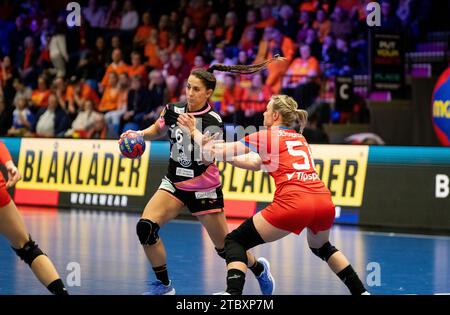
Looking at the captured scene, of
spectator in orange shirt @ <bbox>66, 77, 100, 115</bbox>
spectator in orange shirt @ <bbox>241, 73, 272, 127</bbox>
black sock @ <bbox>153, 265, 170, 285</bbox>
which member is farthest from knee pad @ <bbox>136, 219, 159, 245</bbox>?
spectator in orange shirt @ <bbox>66, 77, 100, 115</bbox>

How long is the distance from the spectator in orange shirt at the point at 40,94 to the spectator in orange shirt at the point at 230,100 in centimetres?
499

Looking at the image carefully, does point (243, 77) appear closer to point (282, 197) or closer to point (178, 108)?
point (178, 108)

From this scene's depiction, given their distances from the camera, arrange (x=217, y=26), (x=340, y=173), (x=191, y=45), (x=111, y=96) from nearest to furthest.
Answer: (x=340, y=173) → (x=111, y=96) → (x=191, y=45) → (x=217, y=26)

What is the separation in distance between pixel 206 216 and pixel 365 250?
4256mm

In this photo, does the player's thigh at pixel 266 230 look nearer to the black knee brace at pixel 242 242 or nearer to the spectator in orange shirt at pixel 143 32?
the black knee brace at pixel 242 242

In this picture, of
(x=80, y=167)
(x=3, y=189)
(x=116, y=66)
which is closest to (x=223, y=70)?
(x=3, y=189)

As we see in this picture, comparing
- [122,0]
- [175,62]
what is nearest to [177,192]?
[175,62]

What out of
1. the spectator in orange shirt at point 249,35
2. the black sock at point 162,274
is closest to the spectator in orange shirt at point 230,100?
the spectator in orange shirt at point 249,35

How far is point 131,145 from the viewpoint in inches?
367

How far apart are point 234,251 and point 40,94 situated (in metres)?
16.1

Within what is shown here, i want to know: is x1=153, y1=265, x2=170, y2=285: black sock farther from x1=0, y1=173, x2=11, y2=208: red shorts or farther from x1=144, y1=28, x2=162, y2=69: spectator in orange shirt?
x1=144, y1=28, x2=162, y2=69: spectator in orange shirt

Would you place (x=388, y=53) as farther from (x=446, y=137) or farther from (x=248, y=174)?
(x=248, y=174)

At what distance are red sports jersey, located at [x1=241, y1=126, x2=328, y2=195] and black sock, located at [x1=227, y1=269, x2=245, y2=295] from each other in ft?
2.65

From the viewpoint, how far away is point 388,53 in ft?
64.5
